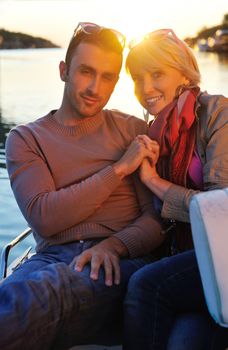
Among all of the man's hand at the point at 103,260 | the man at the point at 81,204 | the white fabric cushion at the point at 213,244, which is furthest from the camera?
the man's hand at the point at 103,260

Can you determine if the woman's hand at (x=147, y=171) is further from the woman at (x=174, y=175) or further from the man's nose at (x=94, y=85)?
the man's nose at (x=94, y=85)

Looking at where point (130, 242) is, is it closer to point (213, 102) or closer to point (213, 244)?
point (213, 102)

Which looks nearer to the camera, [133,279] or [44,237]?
[133,279]

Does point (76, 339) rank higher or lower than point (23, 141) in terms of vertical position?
lower

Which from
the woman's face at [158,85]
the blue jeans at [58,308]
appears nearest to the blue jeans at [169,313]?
the blue jeans at [58,308]

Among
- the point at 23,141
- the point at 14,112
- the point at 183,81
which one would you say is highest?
the point at 183,81

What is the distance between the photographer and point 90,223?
273 centimetres

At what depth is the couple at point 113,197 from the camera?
85.0 inches

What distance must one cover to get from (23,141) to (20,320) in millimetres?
932

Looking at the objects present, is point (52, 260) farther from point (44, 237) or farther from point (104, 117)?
point (104, 117)

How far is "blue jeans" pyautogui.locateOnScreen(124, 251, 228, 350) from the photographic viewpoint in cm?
212

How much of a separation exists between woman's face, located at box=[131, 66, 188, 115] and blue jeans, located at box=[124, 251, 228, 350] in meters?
0.84

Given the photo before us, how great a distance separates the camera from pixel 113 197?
2824 mm

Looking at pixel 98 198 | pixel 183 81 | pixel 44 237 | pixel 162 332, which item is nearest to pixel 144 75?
pixel 183 81
